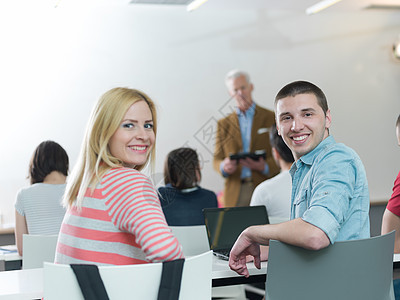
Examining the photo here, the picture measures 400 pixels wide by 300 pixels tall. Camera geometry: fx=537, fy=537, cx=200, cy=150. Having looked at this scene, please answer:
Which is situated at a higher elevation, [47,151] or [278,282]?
[47,151]

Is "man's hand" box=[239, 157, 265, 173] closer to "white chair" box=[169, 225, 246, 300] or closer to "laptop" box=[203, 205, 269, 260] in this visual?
"white chair" box=[169, 225, 246, 300]

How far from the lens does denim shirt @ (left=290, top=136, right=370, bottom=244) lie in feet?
5.66

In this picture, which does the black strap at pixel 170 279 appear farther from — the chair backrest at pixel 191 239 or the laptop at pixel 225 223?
the chair backrest at pixel 191 239

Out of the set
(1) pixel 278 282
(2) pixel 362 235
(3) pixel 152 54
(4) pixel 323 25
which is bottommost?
(1) pixel 278 282

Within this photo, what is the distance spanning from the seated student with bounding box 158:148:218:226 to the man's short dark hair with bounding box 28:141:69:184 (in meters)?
0.71

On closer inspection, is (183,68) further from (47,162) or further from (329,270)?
(329,270)

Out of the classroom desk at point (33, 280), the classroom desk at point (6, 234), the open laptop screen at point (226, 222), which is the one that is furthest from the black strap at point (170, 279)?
the classroom desk at point (6, 234)

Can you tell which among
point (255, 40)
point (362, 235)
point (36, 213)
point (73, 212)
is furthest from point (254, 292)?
point (73, 212)

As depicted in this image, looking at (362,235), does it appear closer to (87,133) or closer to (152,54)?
(87,133)

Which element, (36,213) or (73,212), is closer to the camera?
(73,212)

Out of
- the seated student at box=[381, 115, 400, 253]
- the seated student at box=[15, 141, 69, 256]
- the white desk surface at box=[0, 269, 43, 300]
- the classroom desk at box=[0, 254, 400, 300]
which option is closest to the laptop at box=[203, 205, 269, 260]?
the classroom desk at box=[0, 254, 400, 300]

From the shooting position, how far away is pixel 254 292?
4.74m

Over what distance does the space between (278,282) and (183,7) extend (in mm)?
4278

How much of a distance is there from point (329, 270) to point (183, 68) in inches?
160
